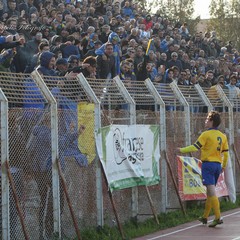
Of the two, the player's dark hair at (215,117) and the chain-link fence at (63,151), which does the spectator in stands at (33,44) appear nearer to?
the chain-link fence at (63,151)

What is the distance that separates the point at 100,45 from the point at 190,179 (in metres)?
6.95

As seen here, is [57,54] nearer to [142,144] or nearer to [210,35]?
[142,144]

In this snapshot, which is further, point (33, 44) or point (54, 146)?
point (33, 44)

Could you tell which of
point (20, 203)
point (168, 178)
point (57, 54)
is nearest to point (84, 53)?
point (57, 54)

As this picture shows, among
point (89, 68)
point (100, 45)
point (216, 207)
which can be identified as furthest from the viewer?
point (100, 45)

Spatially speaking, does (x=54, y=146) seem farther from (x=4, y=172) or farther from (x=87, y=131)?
(x=4, y=172)

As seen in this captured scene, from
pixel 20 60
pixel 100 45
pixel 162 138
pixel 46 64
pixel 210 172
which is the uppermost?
pixel 100 45

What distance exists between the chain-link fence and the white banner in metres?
0.16

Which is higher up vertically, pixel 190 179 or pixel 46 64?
pixel 46 64

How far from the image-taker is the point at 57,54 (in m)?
20.0

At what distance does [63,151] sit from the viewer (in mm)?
13086

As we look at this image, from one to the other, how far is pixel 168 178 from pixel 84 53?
7096 millimetres

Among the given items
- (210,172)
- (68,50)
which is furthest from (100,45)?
(210,172)

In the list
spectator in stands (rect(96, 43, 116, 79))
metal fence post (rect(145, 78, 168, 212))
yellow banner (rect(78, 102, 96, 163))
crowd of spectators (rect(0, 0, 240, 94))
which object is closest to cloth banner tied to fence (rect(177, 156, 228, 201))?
metal fence post (rect(145, 78, 168, 212))
